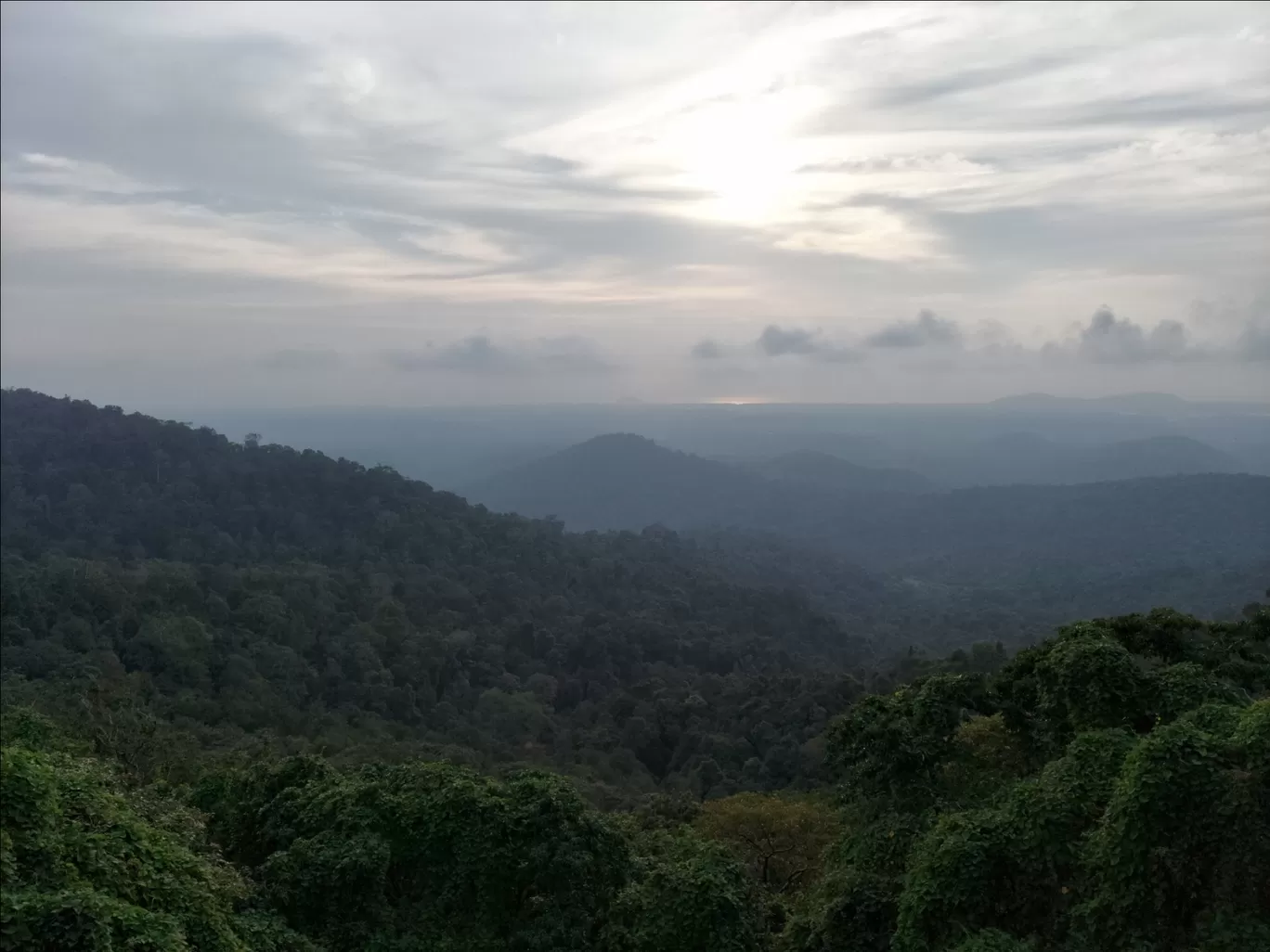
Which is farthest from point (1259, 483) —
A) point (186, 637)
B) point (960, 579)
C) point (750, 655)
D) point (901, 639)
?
point (186, 637)

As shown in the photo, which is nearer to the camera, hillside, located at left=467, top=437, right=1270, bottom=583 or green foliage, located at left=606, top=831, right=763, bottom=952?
green foliage, located at left=606, top=831, right=763, bottom=952

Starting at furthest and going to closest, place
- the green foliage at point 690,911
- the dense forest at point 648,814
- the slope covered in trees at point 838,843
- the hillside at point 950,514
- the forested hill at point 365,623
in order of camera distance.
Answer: the hillside at point 950,514 < the forested hill at point 365,623 < the green foliage at point 690,911 < the dense forest at point 648,814 < the slope covered in trees at point 838,843

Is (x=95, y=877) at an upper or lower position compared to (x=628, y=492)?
upper

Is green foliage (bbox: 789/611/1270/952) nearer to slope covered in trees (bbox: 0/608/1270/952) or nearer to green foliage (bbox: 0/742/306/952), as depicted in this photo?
slope covered in trees (bbox: 0/608/1270/952)

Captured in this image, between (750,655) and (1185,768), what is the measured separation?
52871 mm

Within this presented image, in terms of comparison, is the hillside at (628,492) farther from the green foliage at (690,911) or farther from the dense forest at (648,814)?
the green foliage at (690,911)

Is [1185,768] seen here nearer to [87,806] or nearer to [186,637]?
[87,806]

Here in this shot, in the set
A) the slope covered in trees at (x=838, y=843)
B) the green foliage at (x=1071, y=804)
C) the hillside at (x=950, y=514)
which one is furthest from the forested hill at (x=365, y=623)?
the hillside at (x=950, y=514)

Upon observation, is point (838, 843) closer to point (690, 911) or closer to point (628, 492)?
point (690, 911)

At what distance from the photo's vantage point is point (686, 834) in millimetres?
12078

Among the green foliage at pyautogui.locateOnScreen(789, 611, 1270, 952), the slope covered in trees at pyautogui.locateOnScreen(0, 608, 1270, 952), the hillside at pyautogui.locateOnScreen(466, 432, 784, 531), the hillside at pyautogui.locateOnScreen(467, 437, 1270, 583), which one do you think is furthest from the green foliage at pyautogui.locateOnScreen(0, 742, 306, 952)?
the hillside at pyautogui.locateOnScreen(466, 432, 784, 531)

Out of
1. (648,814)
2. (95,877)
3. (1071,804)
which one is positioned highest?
(95,877)

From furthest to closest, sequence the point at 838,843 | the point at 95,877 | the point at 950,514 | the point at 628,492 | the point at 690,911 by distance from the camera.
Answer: the point at 628,492
the point at 950,514
the point at 838,843
the point at 690,911
the point at 95,877

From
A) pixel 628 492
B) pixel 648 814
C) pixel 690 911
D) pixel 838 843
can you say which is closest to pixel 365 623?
pixel 648 814
